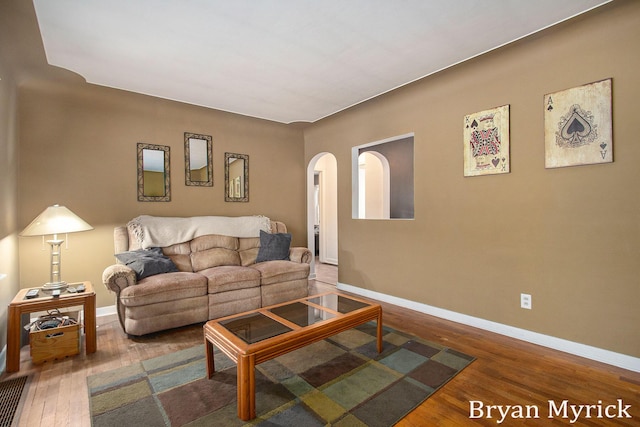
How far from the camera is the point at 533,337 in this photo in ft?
8.86

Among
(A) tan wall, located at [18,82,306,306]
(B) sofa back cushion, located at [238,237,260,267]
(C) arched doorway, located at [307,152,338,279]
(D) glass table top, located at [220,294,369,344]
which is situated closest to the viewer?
(D) glass table top, located at [220,294,369,344]

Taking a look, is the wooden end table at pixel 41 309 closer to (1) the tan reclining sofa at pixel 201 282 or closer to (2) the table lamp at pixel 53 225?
(2) the table lamp at pixel 53 225

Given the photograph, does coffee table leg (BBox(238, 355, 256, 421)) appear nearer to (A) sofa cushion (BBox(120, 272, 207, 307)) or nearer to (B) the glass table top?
(B) the glass table top

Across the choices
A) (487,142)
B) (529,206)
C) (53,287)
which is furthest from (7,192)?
(529,206)

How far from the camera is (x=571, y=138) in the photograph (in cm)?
248

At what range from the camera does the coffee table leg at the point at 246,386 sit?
1.71 m

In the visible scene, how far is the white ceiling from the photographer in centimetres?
214

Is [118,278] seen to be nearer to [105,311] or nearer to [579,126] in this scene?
[105,311]

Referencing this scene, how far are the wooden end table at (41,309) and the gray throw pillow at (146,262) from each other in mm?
410

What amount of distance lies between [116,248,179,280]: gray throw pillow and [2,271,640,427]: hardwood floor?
62cm

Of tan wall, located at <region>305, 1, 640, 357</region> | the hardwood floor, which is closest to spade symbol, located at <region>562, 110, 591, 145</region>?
tan wall, located at <region>305, 1, 640, 357</region>

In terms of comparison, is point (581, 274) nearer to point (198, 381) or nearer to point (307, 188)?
point (198, 381)

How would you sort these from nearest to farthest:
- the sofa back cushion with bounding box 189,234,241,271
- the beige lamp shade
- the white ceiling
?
1. the white ceiling
2. the beige lamp shade
3. the sofa back cushion with bounding box 189,234,241,271

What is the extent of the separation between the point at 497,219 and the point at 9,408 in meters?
3.82
